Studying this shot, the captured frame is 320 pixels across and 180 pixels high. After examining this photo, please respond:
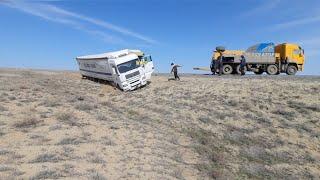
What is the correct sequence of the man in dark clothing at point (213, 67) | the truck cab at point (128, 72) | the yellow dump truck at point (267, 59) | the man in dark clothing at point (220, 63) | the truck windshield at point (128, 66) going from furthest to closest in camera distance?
the man in dark clothing at point (213, 67)
the yellow dump truck at point (267, 59)
the man in dark clothing at point (220, 63)
the truck windshield at point (128, 66)
the truck cab at point (128, 72)

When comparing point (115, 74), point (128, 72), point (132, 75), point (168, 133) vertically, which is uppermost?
point (128, 72)

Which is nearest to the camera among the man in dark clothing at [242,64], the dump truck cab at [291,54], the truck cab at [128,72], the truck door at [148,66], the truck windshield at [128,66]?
the truck cab at [128,72]

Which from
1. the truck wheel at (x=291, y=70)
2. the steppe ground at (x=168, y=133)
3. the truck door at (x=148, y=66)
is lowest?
the steppe ground at (x=168, y=133)

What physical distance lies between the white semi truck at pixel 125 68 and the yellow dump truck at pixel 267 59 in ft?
28.1

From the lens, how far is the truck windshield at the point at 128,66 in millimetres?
33594

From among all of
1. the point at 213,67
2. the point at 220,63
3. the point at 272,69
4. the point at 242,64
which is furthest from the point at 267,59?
the point at 213,67

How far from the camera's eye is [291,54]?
138 ft

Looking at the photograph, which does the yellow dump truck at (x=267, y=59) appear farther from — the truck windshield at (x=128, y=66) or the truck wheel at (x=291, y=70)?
the truck windshield at (x=128, y=66)

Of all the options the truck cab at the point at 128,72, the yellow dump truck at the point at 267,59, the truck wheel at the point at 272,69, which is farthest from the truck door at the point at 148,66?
the truck wheel at the point at 272,69

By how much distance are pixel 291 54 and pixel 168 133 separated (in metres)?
25.0

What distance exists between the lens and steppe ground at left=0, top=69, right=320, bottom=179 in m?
14.9

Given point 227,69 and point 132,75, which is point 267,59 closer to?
point 227,69

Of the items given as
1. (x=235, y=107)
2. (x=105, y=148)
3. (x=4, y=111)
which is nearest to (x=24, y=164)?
(x=105, y=148)

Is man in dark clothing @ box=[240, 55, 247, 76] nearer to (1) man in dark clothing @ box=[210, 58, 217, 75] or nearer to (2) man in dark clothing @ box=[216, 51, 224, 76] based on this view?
(2) man in dark clothing @ box=[216, 51, 224, 76]
